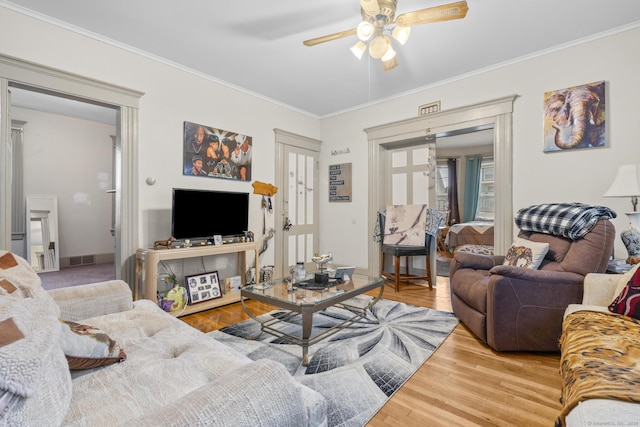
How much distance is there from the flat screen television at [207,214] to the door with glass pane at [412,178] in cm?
232

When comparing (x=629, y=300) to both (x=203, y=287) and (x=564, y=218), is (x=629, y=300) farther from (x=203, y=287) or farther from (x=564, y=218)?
(x=203, y=287)

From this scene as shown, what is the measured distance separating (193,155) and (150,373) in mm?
2895

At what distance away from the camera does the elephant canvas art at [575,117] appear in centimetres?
290

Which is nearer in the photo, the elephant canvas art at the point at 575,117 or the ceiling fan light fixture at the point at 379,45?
the ceiling fan light fixture at the point at 379,45

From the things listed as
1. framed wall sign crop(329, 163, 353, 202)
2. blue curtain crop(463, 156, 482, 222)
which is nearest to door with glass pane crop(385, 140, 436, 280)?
framed wall sign crop(329, 163, 353, 202)

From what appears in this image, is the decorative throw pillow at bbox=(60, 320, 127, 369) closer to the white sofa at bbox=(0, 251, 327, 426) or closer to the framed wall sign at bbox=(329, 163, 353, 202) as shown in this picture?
the white sofa at bbox=(0, 251, 327, 426)

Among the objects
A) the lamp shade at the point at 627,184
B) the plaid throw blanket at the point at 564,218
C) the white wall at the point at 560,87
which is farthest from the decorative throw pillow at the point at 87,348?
the white wall at the point at 560,87

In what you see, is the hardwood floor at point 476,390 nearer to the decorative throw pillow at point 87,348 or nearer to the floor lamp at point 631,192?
the floor lamp at point 631,192

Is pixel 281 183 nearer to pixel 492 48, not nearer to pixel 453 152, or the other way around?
pixel 492 48

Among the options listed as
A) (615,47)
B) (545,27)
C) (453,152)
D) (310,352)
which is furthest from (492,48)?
(453,152)

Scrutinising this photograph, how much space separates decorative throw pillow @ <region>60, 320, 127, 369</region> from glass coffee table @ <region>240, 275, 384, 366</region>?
3.41ft

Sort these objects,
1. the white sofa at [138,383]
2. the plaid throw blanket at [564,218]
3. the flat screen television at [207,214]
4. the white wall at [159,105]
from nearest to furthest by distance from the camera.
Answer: the white sofa at [138,383]
the plaid throw blanket at [564,218]
the white wall at [159,105]
the flat screen television at [207,214]

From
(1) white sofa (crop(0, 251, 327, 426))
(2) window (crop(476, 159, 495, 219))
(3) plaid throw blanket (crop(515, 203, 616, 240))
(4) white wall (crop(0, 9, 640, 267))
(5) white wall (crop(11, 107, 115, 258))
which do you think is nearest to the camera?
(1) white sofa (crop(0, 251, 327, 426))

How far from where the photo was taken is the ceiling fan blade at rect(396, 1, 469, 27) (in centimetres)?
189
